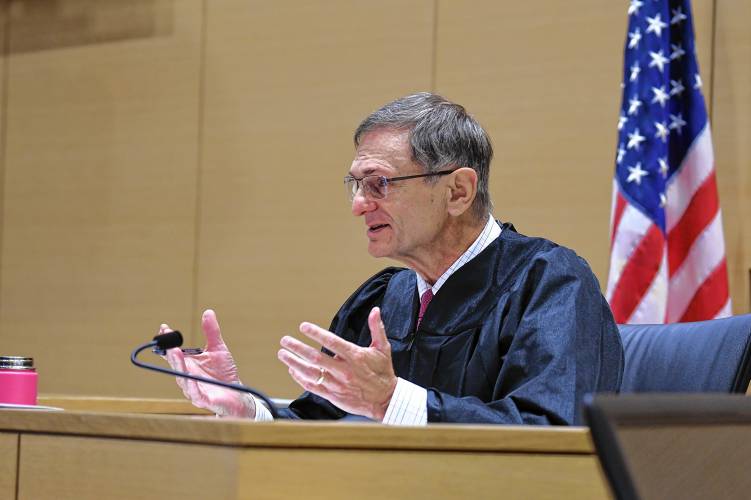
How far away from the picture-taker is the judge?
2033 mm

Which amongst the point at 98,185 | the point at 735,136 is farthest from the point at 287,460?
the point at 98,185

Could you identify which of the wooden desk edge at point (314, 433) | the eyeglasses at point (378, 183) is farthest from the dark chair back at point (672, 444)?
the eyeglasses at point (378, 183)

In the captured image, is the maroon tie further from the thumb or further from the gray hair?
the thumb

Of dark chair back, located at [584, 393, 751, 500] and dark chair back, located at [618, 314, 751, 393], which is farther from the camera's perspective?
dark chair back, located at [618, 314, 751, 393]

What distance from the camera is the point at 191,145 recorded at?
552cm

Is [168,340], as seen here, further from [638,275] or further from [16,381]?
[638,275]

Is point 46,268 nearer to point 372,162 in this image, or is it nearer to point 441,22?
point 441,22

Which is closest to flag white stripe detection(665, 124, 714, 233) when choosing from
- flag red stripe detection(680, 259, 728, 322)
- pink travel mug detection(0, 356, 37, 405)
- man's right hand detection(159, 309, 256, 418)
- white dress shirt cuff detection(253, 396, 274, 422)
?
flag red stripe detection(680, 259, 728, 322)

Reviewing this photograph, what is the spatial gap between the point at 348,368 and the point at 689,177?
2356mm

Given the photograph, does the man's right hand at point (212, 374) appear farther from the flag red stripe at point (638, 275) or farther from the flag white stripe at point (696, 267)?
the flag white stripe at point (696, 267)

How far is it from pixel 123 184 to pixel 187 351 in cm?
350

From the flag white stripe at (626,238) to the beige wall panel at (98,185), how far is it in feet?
7.71

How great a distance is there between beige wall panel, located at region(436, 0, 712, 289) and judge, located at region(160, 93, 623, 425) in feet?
5.91

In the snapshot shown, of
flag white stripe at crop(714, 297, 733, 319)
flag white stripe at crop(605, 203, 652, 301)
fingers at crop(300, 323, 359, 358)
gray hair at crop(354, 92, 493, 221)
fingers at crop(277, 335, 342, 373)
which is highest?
gray hair at crop(354, 92, 493, 221)
